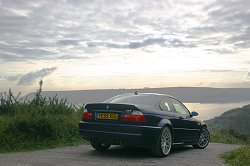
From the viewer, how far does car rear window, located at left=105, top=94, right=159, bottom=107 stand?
9.91m

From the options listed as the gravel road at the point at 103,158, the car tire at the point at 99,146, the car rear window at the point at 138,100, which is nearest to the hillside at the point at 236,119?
the gravel road at the point at 103,158

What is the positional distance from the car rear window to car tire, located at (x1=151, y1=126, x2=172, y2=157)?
2.33 ft

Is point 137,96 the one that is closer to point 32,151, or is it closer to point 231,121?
point 32,151

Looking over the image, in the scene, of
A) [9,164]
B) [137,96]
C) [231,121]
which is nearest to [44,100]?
[137,96]

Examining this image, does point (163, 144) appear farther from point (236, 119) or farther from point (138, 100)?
point (236, 119)

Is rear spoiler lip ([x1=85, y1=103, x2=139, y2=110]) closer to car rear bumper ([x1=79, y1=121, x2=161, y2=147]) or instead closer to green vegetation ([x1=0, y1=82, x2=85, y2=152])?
car rear bumper ([x1=79, y1=121, x2=161, y2=147])

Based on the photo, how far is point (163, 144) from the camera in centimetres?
978

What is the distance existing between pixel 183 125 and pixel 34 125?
4248 mm

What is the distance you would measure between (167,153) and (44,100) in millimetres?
6478

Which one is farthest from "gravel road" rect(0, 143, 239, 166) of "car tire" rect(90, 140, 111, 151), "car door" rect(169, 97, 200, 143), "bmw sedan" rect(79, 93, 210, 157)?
"car door" rect(169, 97, 200, 143)

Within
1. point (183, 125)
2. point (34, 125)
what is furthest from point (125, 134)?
point (34, 125)

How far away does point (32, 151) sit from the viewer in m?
10.4

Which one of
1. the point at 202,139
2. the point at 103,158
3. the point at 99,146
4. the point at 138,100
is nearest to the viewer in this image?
Result: the point at 103,158

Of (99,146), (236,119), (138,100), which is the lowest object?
(236,119)
